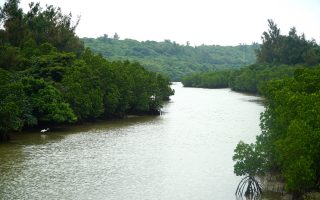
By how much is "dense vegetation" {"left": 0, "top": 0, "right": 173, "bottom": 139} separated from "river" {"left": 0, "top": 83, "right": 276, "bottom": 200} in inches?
109

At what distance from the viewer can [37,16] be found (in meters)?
83.6

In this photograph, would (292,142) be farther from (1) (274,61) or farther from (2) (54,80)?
(1) (274,61)

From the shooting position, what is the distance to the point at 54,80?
212ft

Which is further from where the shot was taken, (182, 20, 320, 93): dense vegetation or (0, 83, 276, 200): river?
(182, 20, 320, 93): dense vegetation

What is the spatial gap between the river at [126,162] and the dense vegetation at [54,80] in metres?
2.77

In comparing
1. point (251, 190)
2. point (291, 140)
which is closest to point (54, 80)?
point (251, 190)

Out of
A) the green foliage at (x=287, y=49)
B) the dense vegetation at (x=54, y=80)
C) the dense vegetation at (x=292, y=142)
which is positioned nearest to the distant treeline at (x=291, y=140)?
the dense vegetation at (x=292, y=142)

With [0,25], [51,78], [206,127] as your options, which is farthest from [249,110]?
[0,25]

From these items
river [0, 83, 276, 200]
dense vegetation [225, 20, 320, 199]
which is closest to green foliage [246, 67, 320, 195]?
dense vegetation [225, 20, 320, 199]

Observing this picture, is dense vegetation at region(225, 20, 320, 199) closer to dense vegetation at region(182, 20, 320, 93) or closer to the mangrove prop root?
the mangrove prop root

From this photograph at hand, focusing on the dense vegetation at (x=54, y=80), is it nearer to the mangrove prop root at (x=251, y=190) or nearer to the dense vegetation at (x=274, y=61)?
the mangrove prop root at (x=251, y=190)

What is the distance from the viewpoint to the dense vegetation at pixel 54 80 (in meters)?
52.9

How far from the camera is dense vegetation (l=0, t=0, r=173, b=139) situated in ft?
174

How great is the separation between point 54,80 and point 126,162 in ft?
91.5
